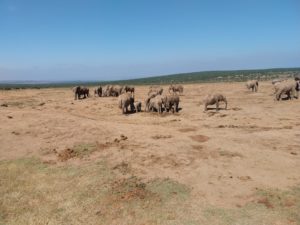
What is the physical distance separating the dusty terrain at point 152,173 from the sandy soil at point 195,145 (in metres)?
0.04

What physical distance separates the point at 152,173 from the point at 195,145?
353 cm

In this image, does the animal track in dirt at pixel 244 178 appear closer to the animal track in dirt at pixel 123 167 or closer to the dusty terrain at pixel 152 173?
the dusty terrain at pixel 152 173

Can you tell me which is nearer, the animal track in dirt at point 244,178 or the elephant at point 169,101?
the animal track in dirt at point 244,178

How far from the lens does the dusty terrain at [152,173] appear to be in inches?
Result: 397

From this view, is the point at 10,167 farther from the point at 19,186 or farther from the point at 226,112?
the point at 226,112

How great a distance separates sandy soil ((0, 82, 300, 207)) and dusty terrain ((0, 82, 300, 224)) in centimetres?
4

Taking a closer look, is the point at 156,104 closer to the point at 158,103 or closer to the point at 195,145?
the point at 158,103

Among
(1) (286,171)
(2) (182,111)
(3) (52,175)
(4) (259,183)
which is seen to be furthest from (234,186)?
(2) (182,111)

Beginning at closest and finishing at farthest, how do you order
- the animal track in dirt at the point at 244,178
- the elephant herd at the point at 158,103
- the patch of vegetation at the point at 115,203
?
the patch of vegetation at the point at 115,203, the animal track in dirt at the point at 244,178, the elephant herd at the point at 158,103

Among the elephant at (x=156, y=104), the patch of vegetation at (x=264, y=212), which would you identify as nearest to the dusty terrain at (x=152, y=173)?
the patch of vegetation at (x=264, y=212)

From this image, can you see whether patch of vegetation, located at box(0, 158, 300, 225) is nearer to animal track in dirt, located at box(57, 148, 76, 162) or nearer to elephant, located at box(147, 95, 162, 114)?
animal track in dirt, located at box(57, 148, 76, 162)

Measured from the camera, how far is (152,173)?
12.8 m

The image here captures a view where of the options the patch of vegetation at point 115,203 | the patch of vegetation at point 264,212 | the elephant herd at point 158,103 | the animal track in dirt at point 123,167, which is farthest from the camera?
the elephant herd at point 158,103

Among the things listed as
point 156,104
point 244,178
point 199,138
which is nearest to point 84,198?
point 244,178
